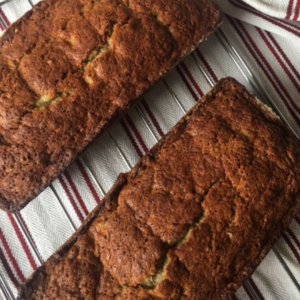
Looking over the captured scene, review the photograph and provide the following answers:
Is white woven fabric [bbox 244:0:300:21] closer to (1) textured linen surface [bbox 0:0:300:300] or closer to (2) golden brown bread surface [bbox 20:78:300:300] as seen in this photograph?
(1) textured linen surface [bbox 0:0:300:300]

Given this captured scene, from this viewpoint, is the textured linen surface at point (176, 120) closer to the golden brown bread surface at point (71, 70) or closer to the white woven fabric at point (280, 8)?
the white woven fabric at point (280, 8)

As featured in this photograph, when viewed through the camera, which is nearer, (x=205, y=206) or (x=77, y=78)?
(x=205, y=206)

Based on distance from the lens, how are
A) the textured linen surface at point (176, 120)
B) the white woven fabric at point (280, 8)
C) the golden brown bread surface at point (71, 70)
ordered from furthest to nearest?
the white woven fabric at point (280, 8)
the textured linen surface at point (176, 120)
the golden brown bread surface at point (71, 70)

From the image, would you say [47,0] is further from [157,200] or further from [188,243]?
[188,243]

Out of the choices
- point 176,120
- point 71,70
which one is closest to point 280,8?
point 176,120

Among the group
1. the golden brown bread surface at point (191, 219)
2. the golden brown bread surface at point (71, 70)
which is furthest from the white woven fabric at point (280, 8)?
the golden brown bread surface at point (191, 219)

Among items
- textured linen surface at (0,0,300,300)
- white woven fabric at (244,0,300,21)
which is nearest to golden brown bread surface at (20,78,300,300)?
textured linen surface at (0,0,300,300)

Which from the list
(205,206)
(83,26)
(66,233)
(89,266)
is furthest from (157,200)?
(83,26)
